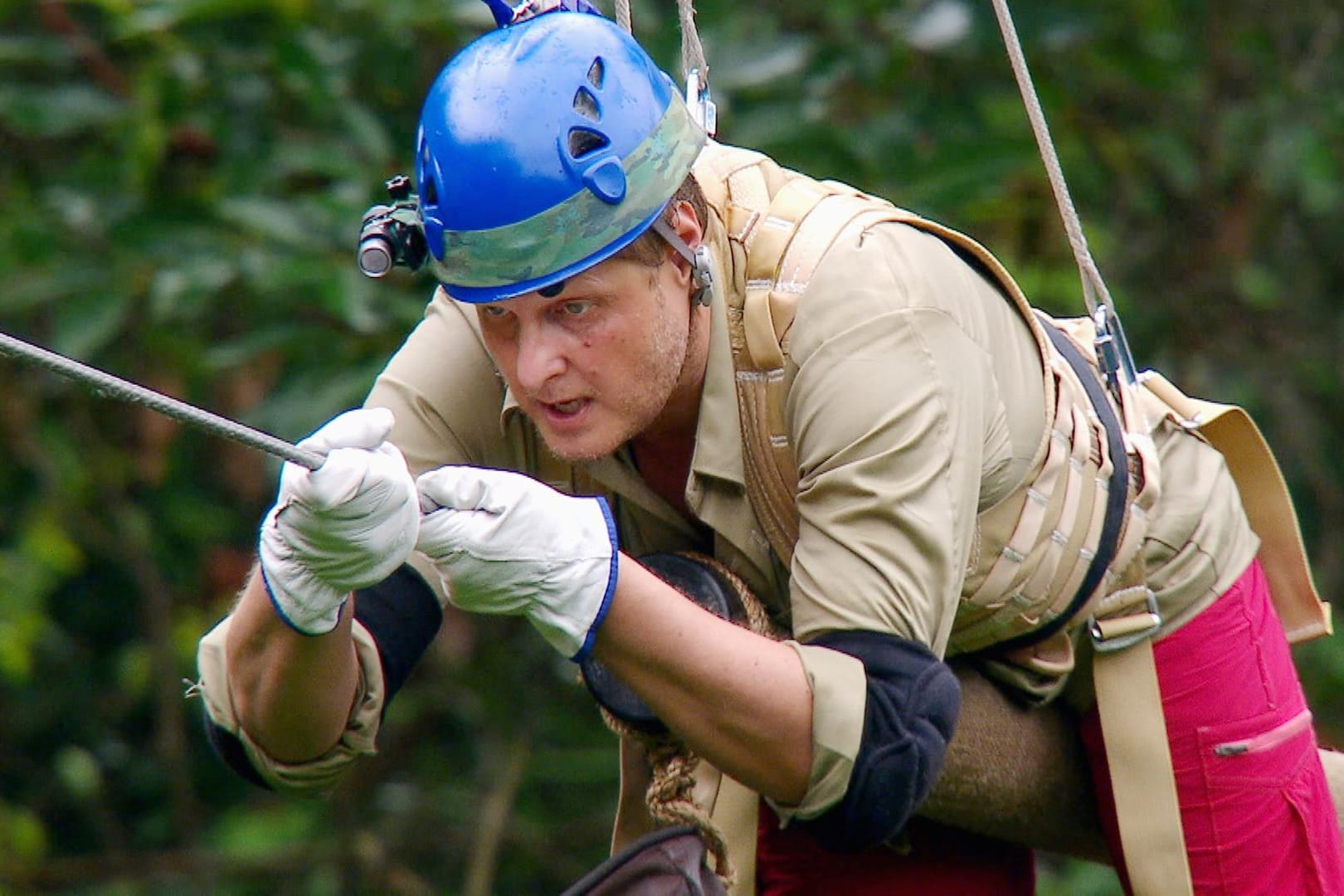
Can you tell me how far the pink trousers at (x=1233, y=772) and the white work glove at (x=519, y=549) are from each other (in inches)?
36.1

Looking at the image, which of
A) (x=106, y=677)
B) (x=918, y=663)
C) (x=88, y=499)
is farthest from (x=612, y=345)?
(x=106, y=677)

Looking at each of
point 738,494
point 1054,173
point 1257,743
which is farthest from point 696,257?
point 1257,743

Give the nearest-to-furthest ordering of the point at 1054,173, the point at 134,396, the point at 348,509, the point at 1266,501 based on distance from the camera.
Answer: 1. the point at 134,396
2. the point at 348,509
3. the point at 1054,173
4. the point at 1266,501

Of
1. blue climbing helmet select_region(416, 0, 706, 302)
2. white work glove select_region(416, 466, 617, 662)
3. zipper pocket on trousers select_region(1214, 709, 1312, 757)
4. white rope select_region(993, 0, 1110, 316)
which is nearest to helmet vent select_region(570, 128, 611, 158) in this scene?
blue climbing helmet select_region(416, 0, 706, 302)

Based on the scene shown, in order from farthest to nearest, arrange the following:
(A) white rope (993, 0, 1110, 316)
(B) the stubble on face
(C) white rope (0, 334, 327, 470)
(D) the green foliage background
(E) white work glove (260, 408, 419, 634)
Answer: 1. (D) the green foliage background
2. (A) white rope (993, 0, 1110, 316)
3. (B) the stubble on face
4. (E) white work glove (260, 408, 419, 634)
5. (C) white rope (0, 334, 327, 470)

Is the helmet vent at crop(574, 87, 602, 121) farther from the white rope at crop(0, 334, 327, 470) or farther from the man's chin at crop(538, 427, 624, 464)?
the white rope at crop(0, 334, 327, 470)

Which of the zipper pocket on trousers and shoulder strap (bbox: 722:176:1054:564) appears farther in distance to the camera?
the zipper pocket on trousers

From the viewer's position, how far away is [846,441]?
7.07 feet

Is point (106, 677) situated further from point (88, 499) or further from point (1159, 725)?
point (1159, 725)

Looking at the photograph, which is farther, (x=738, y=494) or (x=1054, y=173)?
(x=1054, y=173)

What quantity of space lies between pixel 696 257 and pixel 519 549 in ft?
1.60

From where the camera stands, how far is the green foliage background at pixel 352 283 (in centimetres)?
389

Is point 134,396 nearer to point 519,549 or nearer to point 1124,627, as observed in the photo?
point 519,549

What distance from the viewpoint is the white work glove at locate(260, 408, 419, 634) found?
1870 millimetres
